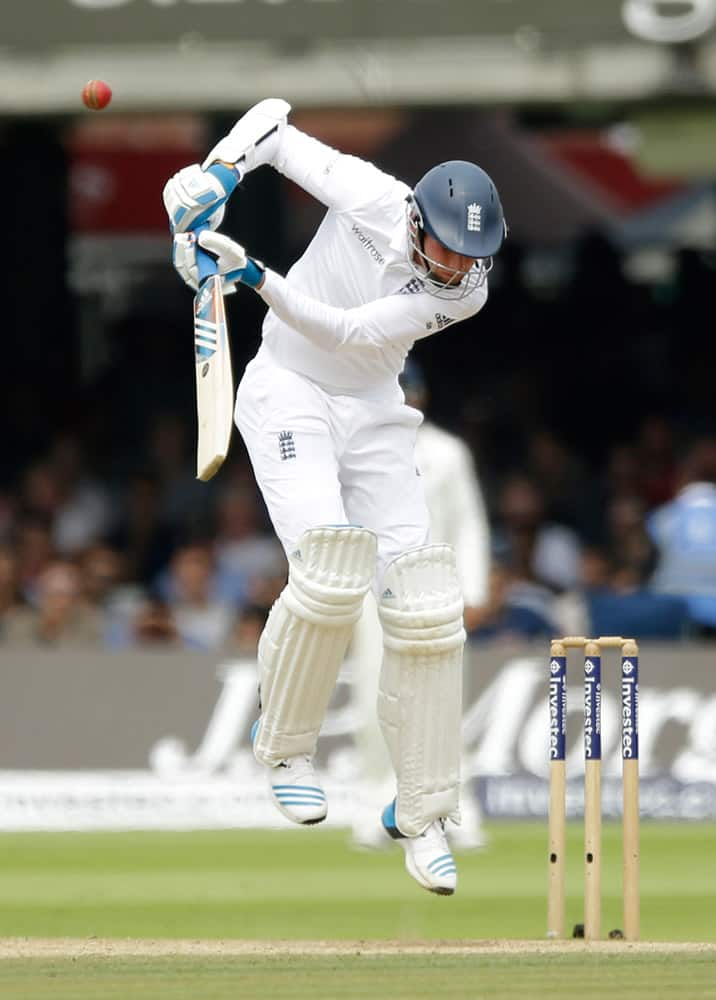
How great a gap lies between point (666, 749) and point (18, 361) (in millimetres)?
6175

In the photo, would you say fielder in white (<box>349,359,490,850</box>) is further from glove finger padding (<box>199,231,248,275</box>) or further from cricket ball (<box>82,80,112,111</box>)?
glove finger padding (<box>199,231,248,275</box>)

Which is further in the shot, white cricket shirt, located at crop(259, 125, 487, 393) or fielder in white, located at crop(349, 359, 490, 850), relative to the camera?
fielder in white, located at crop(349, 359, 490, 850)

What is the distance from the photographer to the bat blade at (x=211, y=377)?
5.43m

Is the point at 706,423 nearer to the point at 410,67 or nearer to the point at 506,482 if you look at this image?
the point at 506,482

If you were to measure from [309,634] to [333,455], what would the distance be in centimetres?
50

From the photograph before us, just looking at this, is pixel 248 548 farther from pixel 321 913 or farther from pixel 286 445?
pixel 286 445

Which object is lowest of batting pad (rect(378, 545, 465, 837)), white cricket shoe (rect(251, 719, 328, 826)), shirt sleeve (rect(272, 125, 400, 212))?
white cricket shoe (rect(251, 719, 328, 826))

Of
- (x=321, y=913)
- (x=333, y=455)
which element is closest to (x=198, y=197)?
(x=333, y=455)

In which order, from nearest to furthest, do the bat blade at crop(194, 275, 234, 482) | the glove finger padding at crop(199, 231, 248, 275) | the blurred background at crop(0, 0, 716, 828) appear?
the bat blade at crop(194, 275, 234, 482) → the glove finger padding at crop(199, 231, 248, 275) → the blurred background at crop(0, 0, 716, 828)

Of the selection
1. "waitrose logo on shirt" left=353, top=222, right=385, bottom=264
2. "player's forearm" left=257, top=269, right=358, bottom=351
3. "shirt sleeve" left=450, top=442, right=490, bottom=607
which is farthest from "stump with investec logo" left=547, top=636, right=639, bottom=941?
"shirt sleeve" left=450, top=442, right=490, bottom=607

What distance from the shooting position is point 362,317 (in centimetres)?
578

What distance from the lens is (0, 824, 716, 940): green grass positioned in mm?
6809

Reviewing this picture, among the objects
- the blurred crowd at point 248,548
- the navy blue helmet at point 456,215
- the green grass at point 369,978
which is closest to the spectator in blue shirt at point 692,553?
the blurred crowd at point 248,548

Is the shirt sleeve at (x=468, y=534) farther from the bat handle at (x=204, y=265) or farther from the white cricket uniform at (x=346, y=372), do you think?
the bat handle at (x=204, y=265)
